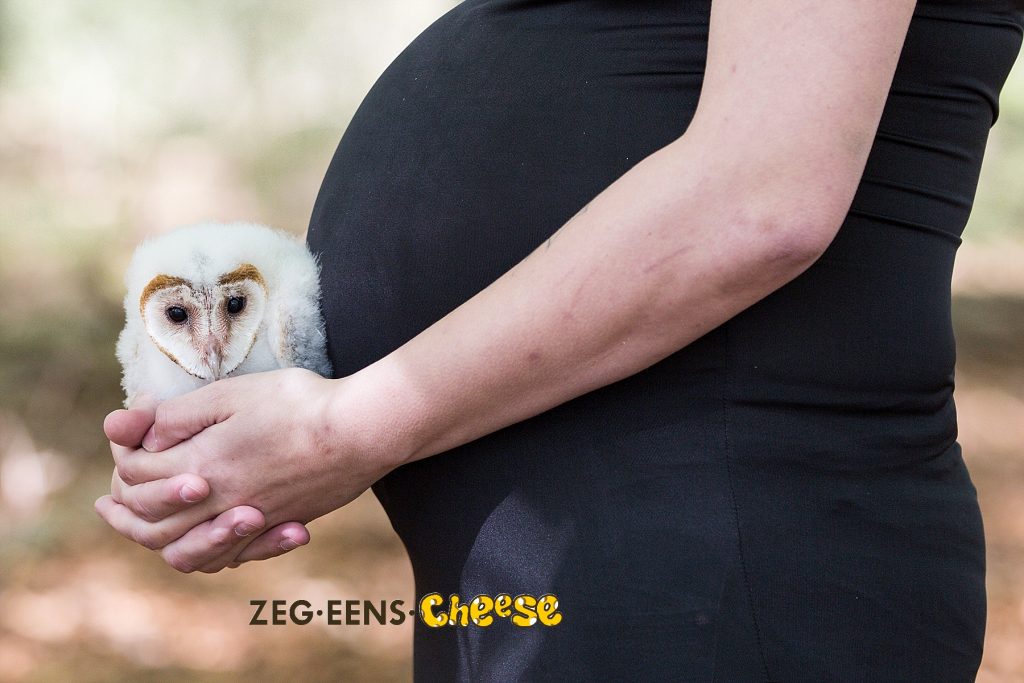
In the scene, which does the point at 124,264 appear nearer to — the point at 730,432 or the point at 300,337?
the point at 300,337

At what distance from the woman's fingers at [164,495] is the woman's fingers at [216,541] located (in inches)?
0.9

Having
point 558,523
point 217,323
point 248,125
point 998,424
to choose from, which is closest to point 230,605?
point 248,125

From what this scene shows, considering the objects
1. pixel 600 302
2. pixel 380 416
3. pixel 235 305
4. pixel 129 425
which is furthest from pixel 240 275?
pixel 600 302

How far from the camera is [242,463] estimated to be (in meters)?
0.69

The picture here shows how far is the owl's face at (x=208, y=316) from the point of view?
2.72 feet

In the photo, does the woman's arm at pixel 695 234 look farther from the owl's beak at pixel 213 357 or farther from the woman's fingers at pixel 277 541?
the owl's beak at pixel 213 357

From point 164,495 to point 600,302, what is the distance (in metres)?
0.36

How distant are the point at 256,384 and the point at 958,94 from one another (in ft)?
1.73

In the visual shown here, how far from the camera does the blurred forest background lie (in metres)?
2.46

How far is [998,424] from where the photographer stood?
12.0 ft

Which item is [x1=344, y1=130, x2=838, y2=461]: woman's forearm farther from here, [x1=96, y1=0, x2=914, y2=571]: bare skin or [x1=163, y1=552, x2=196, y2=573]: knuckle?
[x1=163, y1=552, x2=196, y2=573]: knuckle

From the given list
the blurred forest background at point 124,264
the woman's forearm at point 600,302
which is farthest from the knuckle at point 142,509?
the blurred forest background at point 124,264

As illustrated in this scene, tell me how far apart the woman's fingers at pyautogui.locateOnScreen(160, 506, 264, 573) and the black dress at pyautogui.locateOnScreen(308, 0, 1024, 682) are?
15cm

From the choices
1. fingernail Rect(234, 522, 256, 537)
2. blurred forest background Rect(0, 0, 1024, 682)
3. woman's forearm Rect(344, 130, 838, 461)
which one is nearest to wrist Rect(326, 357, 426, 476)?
woman's forearm Rect(344, 130, 838, 461)
